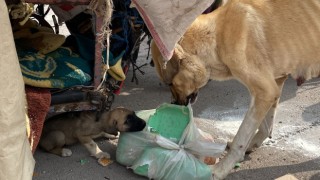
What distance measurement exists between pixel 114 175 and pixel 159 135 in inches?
19.8

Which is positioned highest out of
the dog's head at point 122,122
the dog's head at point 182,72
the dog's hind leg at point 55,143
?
the dog's head at point 182,72

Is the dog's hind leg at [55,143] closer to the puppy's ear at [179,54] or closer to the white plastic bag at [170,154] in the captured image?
the white plastic bag at [170,154]

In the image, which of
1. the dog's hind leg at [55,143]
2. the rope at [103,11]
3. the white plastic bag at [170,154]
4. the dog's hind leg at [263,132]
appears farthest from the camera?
the dog's hind leg at [263,132]

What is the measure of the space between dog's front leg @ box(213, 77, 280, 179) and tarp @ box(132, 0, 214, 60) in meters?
0.85

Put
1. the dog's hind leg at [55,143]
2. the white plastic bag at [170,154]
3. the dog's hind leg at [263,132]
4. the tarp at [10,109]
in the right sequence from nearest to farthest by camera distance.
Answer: the tarp at [10,109] → the white plastic bag at [170,154] → the dog's hind leg at [55,143] → the dog's hind leg at [263,132]

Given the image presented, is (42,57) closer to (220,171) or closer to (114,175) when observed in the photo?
(114,175)

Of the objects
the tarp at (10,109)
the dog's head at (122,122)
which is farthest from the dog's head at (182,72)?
the tarp at (10,109)

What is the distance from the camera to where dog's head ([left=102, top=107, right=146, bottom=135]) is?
3.73 metres

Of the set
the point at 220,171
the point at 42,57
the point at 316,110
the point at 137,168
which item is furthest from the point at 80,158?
the point at 316,110

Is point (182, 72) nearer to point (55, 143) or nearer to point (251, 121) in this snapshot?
point (251, 121)

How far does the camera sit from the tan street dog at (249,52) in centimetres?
355

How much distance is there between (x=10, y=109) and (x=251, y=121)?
191 cm

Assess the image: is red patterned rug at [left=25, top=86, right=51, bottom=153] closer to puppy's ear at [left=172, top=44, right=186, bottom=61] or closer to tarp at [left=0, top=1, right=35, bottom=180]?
tarp at [left=0, top=1, right=35, bottom=180]

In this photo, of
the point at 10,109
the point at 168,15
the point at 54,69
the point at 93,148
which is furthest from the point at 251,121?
the point at 10,109
